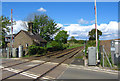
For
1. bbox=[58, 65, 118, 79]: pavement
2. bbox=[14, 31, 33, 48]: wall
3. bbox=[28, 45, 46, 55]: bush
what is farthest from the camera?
bbox=[14, 31, 33, 48]: wall

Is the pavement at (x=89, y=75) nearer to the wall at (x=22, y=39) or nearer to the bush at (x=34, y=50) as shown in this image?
the bush at (x=34, y=50)

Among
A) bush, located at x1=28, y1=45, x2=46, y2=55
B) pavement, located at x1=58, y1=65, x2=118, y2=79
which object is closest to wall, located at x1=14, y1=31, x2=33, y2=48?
bush, located at x1=28, y1=45, x2=46, y2=55

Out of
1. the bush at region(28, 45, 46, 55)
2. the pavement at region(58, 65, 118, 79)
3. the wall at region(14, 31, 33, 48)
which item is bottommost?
the pavement at region(58, 65, 118, 79)

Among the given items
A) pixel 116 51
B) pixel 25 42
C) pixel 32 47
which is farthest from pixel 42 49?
pixel 116 51

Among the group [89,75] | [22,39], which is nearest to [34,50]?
[22,39]

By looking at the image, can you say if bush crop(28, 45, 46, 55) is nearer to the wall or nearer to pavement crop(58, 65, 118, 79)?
the wall

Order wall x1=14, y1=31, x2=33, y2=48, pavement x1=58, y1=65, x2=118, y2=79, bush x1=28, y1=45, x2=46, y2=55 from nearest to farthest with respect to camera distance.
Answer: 1. pavement x1=58, y1=65, x2=118, y2=79
2. bush x1=28, y1=45, x2=46, y2=55
3. wall x1=14, y1=31, x2=33, y2=48

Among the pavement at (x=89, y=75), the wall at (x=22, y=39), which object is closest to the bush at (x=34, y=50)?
the wall at (x=22, y=39)

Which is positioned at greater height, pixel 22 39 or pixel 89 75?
pixel 22 39

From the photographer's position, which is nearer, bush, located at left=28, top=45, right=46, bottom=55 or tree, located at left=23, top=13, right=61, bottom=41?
bush, located at left=28, top=45, right=46, bottom=55

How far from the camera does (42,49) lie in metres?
26.4

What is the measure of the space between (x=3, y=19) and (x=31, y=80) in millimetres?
29703

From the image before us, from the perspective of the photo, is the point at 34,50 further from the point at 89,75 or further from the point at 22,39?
the point at 89,75

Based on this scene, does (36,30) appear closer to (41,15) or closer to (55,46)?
(41,15)
